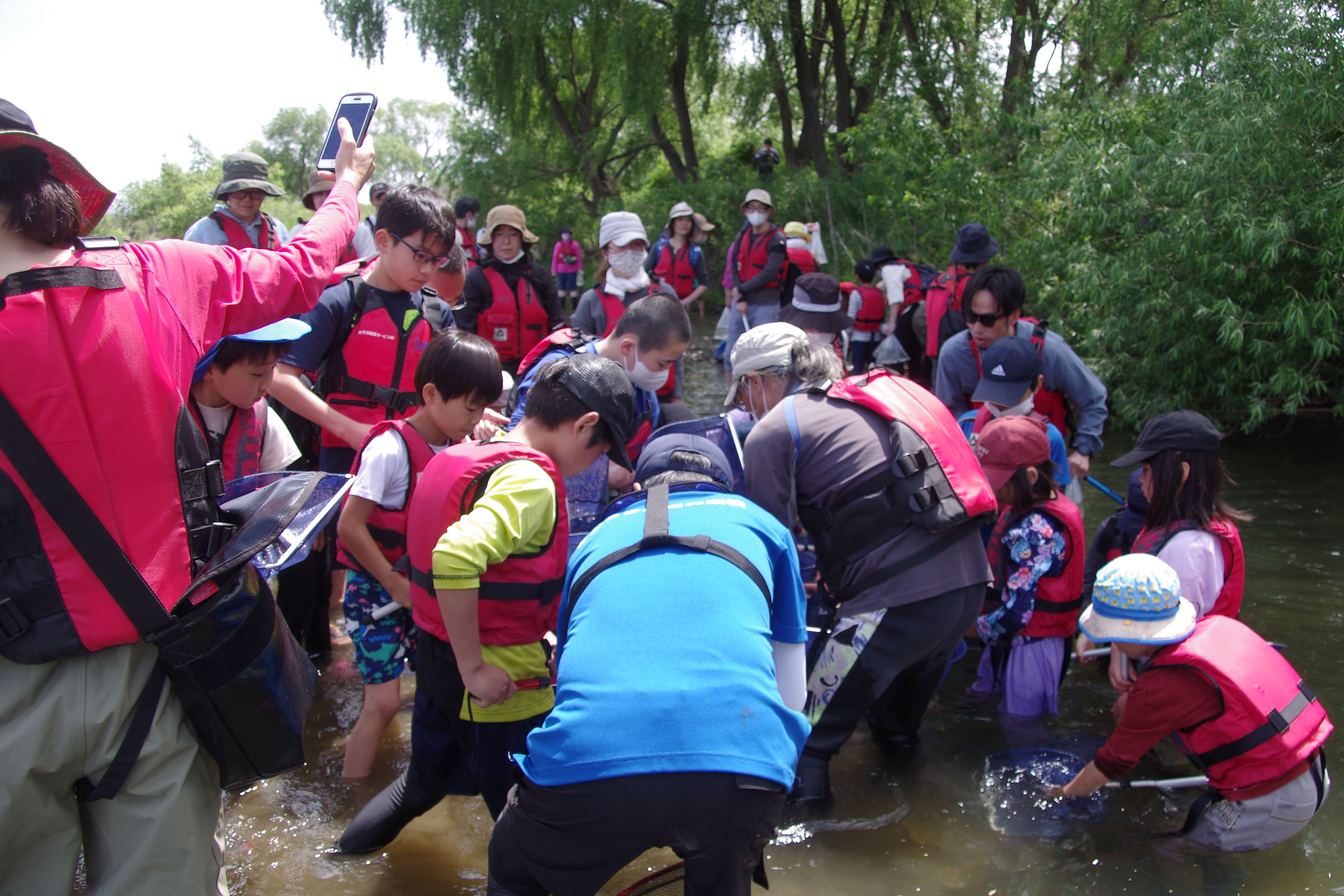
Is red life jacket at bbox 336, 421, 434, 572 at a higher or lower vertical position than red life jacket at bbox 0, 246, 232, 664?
lower

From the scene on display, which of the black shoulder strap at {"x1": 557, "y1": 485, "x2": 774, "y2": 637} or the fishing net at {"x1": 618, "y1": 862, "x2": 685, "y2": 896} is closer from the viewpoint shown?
the black shoulder strap at {"x1": 557, "y1": 485, "x2": 774, "y2": 637}

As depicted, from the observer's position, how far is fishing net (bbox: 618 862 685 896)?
7.81 feet

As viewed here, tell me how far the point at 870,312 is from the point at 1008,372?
6.02 m

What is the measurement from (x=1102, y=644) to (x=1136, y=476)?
3.27 ft

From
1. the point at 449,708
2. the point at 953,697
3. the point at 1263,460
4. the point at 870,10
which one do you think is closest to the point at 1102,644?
the point at 953,697

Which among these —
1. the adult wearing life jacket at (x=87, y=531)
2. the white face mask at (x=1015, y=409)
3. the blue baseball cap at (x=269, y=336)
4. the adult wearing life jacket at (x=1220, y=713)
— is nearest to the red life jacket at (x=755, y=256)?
the white face mask at (x=1015, y=409)

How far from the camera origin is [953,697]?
4367 millimetres

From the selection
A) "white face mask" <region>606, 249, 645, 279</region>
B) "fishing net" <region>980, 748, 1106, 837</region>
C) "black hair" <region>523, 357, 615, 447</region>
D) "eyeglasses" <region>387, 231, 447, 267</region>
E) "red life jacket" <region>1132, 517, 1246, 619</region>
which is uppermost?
"eyeglasses" <region>387, 231, 447, 267</region>

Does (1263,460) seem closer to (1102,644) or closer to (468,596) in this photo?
(1102,644)

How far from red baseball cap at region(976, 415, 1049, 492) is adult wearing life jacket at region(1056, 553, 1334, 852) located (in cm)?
88

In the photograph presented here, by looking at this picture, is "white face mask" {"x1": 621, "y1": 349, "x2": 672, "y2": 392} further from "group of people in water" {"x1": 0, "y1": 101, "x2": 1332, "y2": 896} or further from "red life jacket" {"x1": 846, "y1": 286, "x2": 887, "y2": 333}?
"red life jacket" {"x1": 846, "y1": 286, "x2": 887, "y2": 333}

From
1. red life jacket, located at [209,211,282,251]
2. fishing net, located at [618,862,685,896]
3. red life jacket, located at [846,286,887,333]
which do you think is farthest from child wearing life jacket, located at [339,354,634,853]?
red life jacket, located at [846,286,887,333]

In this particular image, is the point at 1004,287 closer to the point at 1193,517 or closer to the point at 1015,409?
the point at 1015,409

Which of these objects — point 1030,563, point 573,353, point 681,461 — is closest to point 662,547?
point 681,461
